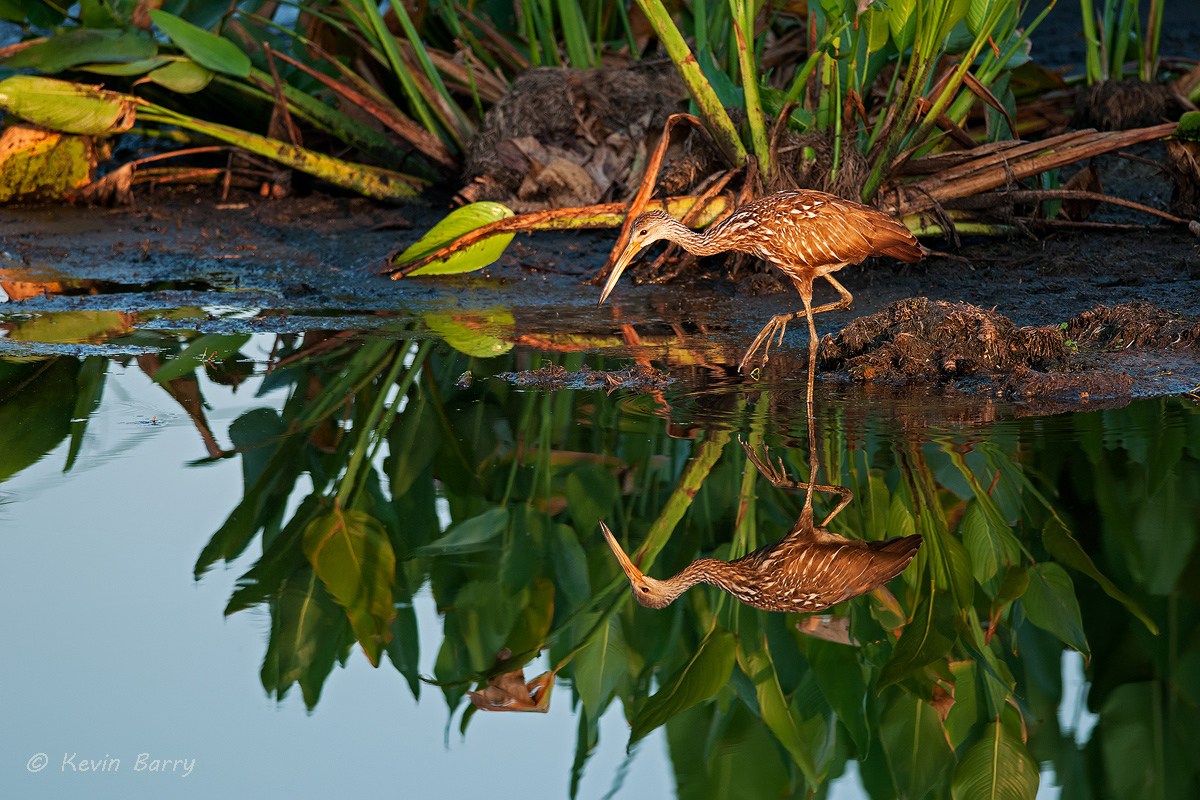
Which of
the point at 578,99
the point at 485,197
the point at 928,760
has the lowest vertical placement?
the point at 928,760

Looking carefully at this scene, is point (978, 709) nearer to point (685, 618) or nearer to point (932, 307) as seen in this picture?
point (685, 618)

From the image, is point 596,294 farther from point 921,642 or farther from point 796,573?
point 921,642

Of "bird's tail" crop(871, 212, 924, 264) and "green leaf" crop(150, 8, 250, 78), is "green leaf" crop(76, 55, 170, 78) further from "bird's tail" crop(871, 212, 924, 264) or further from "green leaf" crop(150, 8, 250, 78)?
"bird's tail" crop(871, 212, 924, 264)

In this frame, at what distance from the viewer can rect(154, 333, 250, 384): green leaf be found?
4.96 m

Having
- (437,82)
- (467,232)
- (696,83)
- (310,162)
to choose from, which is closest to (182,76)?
(310,162)

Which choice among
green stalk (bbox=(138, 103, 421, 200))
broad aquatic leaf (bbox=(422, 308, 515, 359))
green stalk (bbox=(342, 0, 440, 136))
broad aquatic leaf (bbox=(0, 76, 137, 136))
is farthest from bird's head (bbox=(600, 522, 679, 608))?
broad aquatic leaf (bbox=(0, 76, 137, 136))

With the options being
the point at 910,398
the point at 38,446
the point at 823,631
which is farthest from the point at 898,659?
the point at 38,446

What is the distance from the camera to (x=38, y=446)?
157 inches

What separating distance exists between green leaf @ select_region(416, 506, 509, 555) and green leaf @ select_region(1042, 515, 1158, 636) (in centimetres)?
150

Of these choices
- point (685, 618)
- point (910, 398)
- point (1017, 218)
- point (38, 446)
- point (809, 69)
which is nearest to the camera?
point (685, 618)

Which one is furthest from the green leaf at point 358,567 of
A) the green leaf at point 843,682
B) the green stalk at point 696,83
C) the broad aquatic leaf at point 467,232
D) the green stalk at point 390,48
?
the green stalk at point 390,48

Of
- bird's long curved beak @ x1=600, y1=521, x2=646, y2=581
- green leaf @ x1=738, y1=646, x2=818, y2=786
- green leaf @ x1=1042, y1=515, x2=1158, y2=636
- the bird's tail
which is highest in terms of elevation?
the bird's tail

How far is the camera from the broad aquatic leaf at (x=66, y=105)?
784 cm

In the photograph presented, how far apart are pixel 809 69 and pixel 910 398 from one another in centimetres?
217
